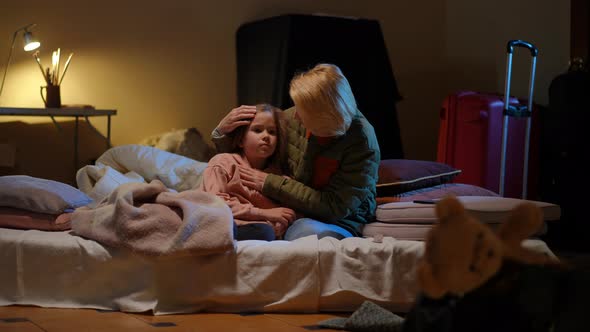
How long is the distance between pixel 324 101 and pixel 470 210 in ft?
1.83

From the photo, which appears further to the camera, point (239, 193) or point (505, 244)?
point (239, 193)

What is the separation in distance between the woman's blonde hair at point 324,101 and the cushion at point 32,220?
82 cm

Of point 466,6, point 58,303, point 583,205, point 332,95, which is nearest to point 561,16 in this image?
point 466,6

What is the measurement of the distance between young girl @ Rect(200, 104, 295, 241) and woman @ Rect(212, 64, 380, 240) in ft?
0.12

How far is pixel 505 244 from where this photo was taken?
1.44 meters

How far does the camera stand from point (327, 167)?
2.60 m

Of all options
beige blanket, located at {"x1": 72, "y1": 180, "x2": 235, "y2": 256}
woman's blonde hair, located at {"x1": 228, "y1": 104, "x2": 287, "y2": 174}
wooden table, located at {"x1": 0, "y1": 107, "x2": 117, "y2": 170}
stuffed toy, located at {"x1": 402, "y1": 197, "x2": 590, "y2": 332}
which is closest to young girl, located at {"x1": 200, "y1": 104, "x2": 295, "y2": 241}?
woman's blonde hair, located at {"x1": 228, "y1": 104, "x2": 287, "y2": 174}

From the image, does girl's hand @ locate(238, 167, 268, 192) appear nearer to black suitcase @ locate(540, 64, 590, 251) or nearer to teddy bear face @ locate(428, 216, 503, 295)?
teddy bear face @ locate(428, 216, 503, 295)

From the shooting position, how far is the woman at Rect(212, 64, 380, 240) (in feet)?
8.18

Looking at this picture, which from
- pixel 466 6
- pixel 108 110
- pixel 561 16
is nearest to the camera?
pixel 108 110

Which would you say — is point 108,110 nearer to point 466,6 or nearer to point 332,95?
point 332,95

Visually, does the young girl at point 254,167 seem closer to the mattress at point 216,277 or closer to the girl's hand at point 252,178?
the girl's hand at point 252,178

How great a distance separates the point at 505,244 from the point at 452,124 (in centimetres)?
266

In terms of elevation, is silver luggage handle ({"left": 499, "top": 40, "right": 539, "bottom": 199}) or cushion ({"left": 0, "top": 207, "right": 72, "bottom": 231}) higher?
silver luggage handle ({"left": 499, "top": 40, "right": 539, "bottom": 199})
